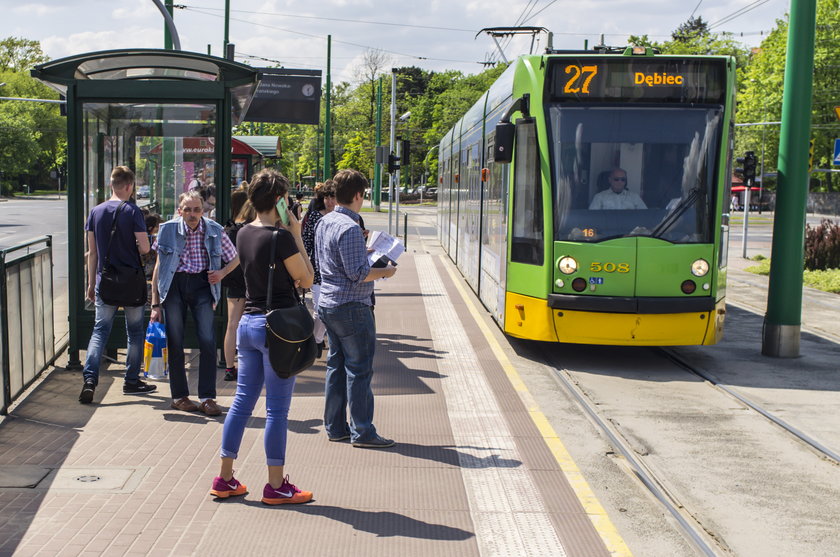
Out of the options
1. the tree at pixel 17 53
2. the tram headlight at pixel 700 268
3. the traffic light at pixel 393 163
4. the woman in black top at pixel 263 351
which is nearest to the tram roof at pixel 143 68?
the woman in black top at pixel 263 351

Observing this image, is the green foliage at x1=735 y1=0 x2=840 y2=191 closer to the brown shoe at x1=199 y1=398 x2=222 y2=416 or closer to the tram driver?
the tram driver

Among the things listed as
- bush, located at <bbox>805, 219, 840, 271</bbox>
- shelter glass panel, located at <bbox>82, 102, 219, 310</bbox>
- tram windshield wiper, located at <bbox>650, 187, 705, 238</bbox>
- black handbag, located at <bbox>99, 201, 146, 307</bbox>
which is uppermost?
→ shelter glass panel, located at <bbox>82, 102, 219, 310</bbox>

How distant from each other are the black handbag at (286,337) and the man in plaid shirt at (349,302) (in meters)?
0.85

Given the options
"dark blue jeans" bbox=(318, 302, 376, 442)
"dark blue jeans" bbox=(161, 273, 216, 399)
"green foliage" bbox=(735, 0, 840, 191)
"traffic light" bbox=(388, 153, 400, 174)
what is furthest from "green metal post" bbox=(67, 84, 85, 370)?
"green foliage" bbox=(735, 0, 840, 191)

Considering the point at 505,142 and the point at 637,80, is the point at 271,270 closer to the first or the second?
the point at 505,142

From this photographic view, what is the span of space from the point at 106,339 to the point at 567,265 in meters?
4.28

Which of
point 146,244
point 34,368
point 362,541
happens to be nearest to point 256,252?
point 362,541

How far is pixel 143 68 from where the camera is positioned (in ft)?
30.5

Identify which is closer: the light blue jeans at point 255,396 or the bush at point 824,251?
the light blue jeans at point 255,396

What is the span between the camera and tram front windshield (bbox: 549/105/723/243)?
31.3ft

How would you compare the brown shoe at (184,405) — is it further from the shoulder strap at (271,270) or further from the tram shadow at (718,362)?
the tram shadow at (718,362)

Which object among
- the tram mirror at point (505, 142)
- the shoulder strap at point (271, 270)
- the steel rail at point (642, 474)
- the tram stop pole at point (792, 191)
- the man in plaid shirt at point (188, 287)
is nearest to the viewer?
the steel rail at point (642, 474)

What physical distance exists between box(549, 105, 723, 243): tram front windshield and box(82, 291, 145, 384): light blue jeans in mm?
4011

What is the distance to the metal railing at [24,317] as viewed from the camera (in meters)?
7.11
